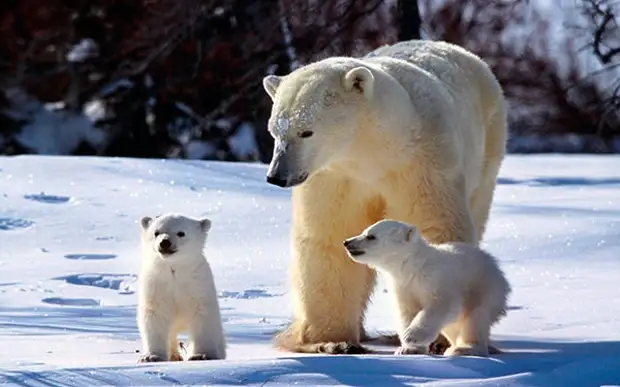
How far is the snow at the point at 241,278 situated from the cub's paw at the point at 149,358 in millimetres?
142

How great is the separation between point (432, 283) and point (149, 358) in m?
1.18

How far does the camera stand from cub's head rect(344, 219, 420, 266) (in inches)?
233

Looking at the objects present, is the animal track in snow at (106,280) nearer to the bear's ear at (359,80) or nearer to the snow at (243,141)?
the bear's ear at (359,80)

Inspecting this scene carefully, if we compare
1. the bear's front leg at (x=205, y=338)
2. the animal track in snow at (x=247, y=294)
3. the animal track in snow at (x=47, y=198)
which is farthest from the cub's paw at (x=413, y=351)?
the animal track in snow at (x=47, y=198)

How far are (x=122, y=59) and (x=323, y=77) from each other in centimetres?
1691

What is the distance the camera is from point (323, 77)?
6.23m

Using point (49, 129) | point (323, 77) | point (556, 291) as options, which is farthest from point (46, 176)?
point (49, 129)

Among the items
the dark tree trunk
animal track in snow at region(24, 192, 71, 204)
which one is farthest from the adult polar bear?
the dark tree trunk

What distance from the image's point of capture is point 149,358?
5719mm

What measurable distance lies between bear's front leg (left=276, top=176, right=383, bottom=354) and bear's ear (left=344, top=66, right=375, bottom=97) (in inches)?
17.6

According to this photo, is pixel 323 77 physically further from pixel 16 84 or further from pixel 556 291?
pixel 16 84

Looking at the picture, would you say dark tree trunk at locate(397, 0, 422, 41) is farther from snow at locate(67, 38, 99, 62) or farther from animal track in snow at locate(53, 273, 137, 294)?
snow at locate(67, 38, 99, 62)

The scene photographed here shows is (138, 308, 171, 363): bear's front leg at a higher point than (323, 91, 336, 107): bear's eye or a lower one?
lower

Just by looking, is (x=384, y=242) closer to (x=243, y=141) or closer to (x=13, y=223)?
(x=13, y=223)
